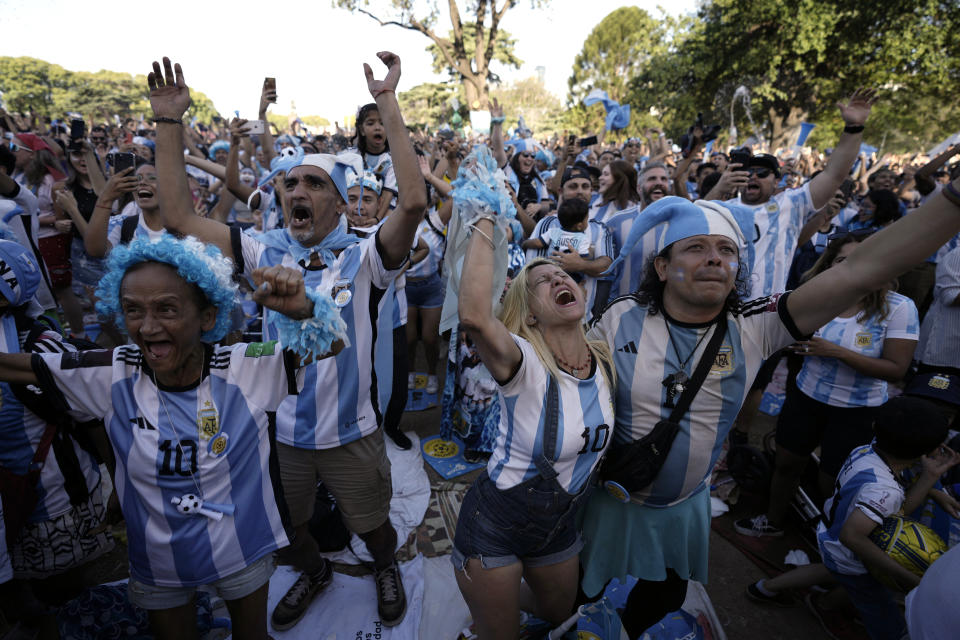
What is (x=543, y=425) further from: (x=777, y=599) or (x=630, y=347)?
(x=777, y=599)

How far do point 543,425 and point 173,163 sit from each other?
86.8 inches

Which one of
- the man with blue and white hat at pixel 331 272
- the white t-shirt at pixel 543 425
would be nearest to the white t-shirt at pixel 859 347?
the white t-shirt at pixel 543 425

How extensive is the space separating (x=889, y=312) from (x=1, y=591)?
515 cm

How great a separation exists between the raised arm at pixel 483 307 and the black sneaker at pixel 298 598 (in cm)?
216

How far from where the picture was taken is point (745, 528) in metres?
3.51

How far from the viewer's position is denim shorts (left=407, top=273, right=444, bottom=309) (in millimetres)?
4973

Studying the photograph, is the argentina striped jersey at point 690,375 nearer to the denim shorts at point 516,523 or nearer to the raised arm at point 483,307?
the denim shorts at point 516,523

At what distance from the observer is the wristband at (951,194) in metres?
1.37

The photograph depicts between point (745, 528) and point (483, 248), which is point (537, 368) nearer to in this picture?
point (483, 248)

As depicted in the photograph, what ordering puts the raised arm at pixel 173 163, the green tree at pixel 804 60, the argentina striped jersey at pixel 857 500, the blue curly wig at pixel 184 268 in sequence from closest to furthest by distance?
Result: the blue curly wig at pixel 184 268, the argentina striped jersey at pixel 857 500, the raised arm at pixel 173 163, the green tree at pixel 804 60

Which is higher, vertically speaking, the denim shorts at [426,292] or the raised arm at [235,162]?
the raised arm at [235,162]

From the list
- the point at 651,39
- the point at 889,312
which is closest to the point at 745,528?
the point at 889,312

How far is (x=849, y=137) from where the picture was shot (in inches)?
126

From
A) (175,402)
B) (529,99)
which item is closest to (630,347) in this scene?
(175,402)
